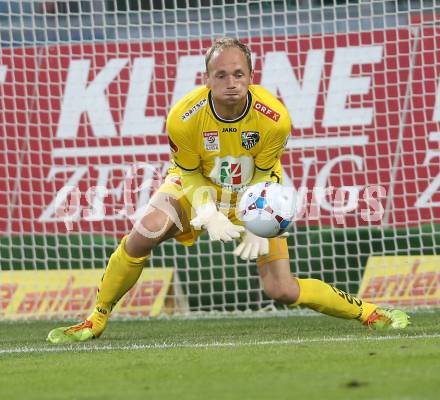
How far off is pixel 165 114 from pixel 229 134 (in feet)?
11.1

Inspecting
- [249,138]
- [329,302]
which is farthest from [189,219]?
[329,302]

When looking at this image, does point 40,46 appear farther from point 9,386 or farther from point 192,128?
point 9,386

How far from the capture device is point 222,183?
650 centimetres

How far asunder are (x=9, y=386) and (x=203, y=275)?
4.76 meters

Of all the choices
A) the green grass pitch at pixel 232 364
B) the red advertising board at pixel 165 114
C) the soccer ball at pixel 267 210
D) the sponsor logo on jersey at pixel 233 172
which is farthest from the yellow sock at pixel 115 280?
the red advertising board at pixel 165 114

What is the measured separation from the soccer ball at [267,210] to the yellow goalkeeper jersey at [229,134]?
0.37m

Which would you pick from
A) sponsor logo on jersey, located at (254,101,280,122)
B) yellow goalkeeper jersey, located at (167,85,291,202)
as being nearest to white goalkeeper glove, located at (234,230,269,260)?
yellow goalkeeper jersey, located at (167,85,291,202)

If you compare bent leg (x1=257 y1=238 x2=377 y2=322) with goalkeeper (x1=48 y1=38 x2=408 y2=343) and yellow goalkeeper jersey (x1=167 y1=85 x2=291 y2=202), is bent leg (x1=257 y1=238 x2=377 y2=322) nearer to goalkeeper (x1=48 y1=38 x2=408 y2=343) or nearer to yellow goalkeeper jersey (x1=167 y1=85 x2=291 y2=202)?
goalkeeper (x1=48 y1=38 x2=408 y2=343)

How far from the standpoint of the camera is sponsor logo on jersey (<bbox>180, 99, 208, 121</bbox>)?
6.31 metres

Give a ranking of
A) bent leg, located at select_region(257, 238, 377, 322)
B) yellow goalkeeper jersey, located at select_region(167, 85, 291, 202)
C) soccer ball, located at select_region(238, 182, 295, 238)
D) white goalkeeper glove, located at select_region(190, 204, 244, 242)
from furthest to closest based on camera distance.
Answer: bent leg, located at select_region(257, 238, 377, 322), yellow goalkeeper jersey, located at select_region(167, 85, 291, 202), white goalkeeper glove, located at select_region(190, 204, 244, 242), soccer ball, located at select_region(238, 182, 295, 238)

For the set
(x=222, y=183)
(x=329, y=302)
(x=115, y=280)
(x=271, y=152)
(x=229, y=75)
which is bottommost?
(x=329, y=302)

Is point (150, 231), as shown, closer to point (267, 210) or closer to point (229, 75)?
point (267, 210)

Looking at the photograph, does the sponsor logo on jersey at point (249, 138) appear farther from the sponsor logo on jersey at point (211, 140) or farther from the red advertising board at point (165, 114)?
the red advertising board at point (165, 114)

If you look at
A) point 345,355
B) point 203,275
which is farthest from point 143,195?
point 345,355
